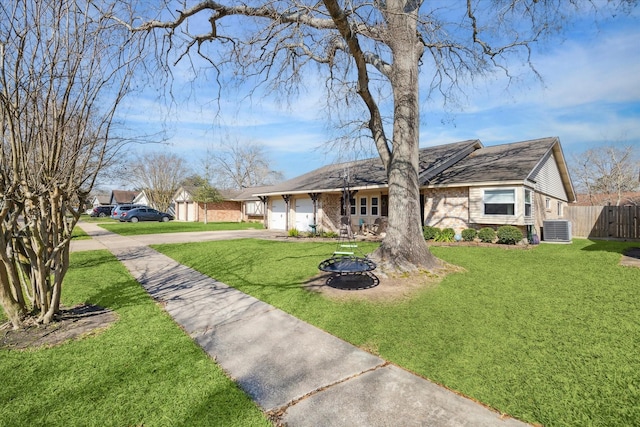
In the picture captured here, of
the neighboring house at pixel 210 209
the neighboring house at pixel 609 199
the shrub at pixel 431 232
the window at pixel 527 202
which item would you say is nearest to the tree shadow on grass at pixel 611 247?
the window at pixel 527 202

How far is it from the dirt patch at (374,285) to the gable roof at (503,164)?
687cm

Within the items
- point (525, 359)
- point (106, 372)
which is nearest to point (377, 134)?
point (525, 359)

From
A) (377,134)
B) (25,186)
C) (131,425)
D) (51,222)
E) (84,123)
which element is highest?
(377,134)

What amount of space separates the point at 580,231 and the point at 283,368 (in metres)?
19.8

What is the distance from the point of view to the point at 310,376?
301cm

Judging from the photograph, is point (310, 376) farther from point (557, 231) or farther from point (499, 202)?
point (557, 231)

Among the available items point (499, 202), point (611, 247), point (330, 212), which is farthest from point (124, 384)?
point (330, 212)

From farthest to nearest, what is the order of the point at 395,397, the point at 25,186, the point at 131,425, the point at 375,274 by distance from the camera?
the point at 375,274, the point at 25,186, the point at 395,397, the point at 131,425

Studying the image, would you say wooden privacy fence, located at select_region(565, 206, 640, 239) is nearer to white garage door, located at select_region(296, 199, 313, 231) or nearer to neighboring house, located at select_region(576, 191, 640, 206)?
white garage door, located at select_region(296, 199, 313, 231)

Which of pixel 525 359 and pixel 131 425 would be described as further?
pixel 525 359

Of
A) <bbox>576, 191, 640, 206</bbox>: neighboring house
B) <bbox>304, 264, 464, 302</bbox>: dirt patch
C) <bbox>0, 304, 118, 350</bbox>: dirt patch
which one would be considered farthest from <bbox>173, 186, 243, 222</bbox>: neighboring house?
<bbox>576, 191, 640, 206</bbox>: neighboring house

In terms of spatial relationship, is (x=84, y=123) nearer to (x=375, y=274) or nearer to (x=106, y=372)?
(x=106, y=372)

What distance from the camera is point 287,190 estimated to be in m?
20.4

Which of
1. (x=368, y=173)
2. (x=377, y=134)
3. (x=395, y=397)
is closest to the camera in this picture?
(x=395, y=397)
